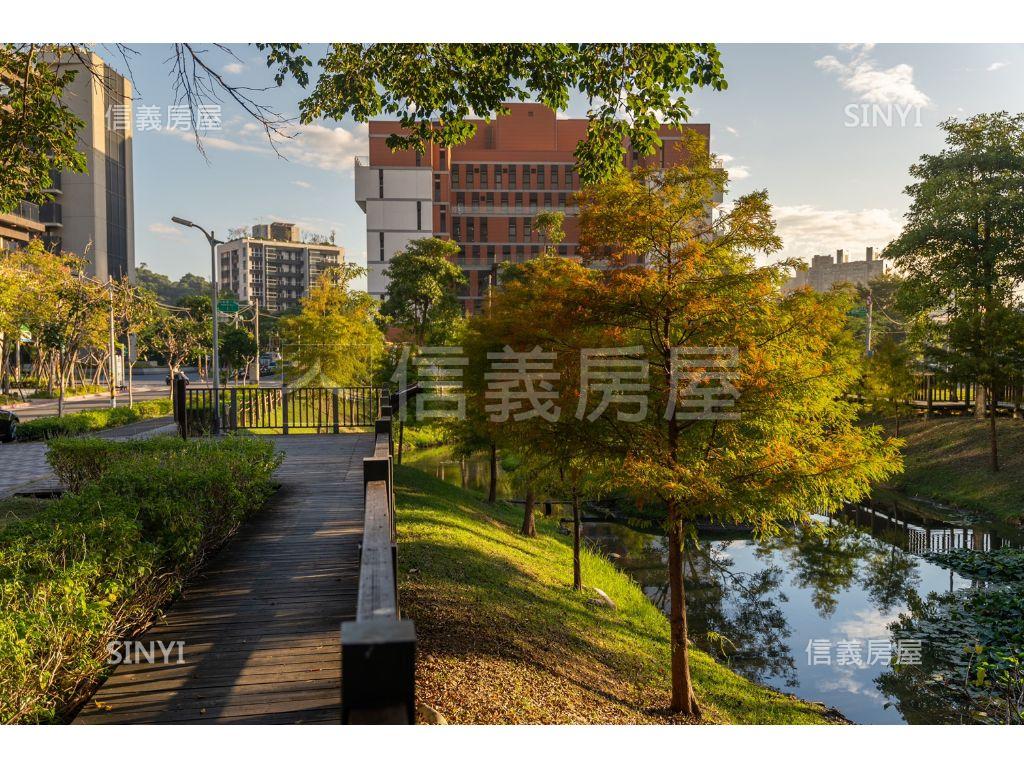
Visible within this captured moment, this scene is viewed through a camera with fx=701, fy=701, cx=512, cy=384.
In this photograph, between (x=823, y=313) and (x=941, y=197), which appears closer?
(x=823, y=313)

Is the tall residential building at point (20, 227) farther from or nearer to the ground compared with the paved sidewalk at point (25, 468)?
farther from the ground

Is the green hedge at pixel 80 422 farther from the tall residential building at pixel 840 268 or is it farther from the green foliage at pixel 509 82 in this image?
the tall residential building at pixel 840 268

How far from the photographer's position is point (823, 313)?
25.2 feet

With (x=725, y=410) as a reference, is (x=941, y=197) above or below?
above

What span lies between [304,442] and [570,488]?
5.48 meters

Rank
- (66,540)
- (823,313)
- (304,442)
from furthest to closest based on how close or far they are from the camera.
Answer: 1. (304,442)
2. (823,313)
3. (66,540)

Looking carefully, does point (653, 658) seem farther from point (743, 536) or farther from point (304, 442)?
point (743, 536)

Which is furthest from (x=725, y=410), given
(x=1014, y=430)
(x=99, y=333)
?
(x=99, y=333)

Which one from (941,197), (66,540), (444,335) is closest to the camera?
(66,540)

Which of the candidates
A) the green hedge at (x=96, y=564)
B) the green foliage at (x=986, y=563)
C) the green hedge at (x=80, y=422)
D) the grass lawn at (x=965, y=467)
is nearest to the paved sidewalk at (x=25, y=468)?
the green hedge at (x=80, y=422)

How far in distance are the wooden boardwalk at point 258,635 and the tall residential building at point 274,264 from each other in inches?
4265

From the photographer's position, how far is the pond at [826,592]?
10.8 m

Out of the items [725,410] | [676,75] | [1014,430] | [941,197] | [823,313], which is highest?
[941,197]

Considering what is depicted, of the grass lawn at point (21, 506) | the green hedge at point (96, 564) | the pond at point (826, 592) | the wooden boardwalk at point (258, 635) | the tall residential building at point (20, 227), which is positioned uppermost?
the tall residential building at point (20, 227)
